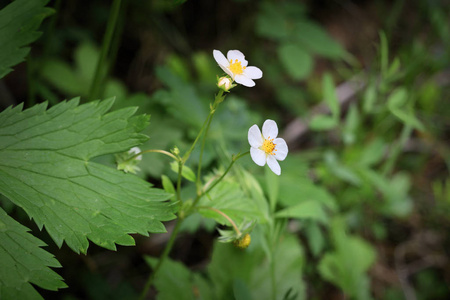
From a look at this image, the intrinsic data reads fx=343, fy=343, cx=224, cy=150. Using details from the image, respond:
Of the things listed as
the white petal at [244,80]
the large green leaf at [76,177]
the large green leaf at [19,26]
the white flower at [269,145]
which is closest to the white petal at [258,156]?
the white flower at [269,145]

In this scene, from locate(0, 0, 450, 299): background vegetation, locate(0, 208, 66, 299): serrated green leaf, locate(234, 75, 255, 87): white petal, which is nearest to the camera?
locate(0, 208, 66, 299): serrated green leaf

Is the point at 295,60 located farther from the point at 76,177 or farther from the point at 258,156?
the point at 76,177

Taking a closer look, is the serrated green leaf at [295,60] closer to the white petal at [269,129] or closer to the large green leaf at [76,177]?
the white petal at [269,129]

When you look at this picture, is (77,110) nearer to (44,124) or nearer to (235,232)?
(44,124)

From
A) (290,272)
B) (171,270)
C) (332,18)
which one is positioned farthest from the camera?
(332,18)

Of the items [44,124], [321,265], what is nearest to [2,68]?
[44,124]

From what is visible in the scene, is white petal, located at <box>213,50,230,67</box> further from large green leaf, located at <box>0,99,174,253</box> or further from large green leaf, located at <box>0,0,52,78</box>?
large green leaf, located at <box>0,0,52,78</box>

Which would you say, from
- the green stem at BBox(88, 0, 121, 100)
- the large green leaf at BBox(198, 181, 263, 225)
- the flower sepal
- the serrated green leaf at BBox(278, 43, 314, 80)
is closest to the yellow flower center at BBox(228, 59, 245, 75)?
the large green leaf at BBox(198, 181, 263, 225)

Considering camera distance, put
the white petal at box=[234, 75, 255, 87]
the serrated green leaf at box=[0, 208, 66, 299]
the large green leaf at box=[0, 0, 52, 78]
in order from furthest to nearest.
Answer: the large green leaf at box=[0, 0, 52, 78] < the white petal at box=[234, 75, 255, 87] < the serrated green leaf at box=[0, 208, 66, 299]
